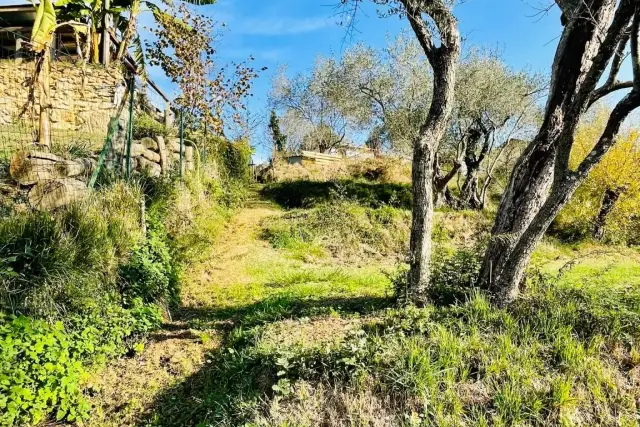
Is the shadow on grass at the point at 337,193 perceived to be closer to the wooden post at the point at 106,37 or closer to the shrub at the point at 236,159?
the shrub at the point at 236,159

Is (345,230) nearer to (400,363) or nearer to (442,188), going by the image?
(442,188)

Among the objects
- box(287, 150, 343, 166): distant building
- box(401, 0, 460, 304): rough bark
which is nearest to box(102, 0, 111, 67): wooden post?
box(287, 150, 343, 166): distant building

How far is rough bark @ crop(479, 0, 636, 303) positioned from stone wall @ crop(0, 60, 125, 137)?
1172 centimetres

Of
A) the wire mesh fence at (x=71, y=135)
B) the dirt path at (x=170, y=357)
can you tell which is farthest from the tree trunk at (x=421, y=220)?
the wire mesh fence at (x=71, y=135)

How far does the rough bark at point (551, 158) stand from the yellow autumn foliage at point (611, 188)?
12.1m

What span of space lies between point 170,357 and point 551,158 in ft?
16.7

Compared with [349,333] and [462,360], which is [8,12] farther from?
[462,360]

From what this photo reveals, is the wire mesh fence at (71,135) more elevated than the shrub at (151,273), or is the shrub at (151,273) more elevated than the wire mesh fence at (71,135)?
the wire mesh fence at (71,135)

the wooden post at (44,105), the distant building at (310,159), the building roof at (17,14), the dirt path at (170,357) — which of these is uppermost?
the building roof at (17,14)

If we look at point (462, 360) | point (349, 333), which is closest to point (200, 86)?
point (349, 333)

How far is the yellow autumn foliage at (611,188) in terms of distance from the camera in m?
14.7

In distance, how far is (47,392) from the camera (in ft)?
10.9

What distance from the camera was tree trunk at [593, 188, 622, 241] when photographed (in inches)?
590

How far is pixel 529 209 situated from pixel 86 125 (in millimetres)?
11877
